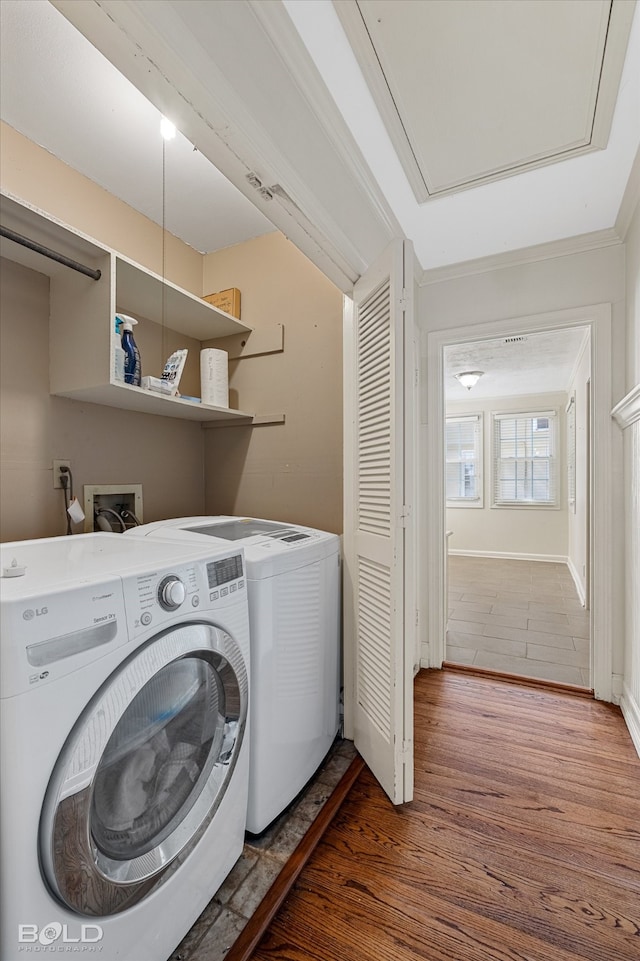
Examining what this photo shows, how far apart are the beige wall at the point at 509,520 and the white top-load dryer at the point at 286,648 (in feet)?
17.2

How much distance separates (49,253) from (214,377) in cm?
82

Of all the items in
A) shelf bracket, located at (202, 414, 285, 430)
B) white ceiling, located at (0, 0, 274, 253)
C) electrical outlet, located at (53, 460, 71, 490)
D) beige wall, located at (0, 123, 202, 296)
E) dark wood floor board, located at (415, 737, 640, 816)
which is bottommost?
dark wood floor board, located at (415, 737, 640, 816)

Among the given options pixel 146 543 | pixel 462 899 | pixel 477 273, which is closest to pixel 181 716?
pixel 146 543

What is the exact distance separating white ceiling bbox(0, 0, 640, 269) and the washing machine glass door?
1266mm

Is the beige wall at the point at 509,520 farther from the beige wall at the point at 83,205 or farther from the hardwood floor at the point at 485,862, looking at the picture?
the beige wall at the point at 83,205

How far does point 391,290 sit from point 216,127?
2.22ft

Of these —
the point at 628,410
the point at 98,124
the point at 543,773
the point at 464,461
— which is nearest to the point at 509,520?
the point at 464,461

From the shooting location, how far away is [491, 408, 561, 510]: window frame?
607 cm

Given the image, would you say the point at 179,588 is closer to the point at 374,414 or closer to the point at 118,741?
the point at 118,741

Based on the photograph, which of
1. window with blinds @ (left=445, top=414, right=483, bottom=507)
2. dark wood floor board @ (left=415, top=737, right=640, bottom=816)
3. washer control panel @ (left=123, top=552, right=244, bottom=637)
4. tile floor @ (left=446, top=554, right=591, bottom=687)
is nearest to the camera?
washer control panel @ (left=123, top=552, right=244, bottom=637)

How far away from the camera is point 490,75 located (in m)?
1.32

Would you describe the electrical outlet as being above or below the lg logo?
above

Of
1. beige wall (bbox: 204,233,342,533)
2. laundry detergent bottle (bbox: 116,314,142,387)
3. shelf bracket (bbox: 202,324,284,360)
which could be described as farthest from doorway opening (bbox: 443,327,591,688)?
laundry detergent bottle (bbox: 116,314,142,387)

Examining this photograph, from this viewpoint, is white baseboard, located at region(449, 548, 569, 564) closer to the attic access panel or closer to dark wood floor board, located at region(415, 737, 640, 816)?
dark wood floor board, located at region(415, 737, 640, 816)
